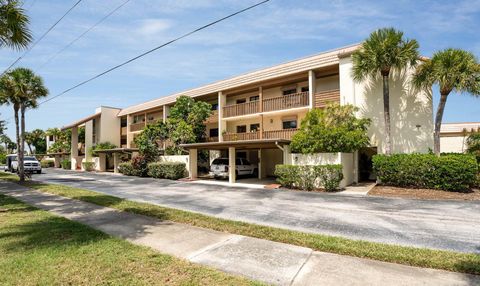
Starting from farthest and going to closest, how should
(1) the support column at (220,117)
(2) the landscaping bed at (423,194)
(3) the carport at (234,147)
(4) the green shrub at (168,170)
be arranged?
1. (1) the support column at (220,117)
2. (4) the green shrub at (168,170)
3. (3) the carport at (234,147)
4. (2) the landscaping bed at (423,194)

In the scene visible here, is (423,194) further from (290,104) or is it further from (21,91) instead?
(21,91)

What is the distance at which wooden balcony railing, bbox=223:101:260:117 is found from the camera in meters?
23.1

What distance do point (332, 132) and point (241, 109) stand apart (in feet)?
33.1

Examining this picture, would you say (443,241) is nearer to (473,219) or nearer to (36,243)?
(473,219)

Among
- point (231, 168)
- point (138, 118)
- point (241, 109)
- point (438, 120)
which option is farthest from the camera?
point (138, 118)

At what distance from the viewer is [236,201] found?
11805 mm

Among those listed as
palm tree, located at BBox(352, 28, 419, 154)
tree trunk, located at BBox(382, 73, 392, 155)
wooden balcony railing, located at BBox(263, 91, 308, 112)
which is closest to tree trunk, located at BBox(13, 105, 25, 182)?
wooden balcony railing, located at BBox(263, 91, 308, 112)

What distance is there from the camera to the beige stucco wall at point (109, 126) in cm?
3616

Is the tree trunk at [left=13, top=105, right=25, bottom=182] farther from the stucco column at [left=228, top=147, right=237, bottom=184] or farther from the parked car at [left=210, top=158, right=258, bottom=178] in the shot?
the stucco column at [left=228, top=147, right=237, bottom=184]

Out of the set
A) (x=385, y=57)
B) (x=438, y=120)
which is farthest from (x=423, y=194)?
(x=385, y=57)

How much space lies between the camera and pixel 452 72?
543 inches

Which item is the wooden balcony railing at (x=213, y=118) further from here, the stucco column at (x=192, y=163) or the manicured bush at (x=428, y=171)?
the manicured bush at (x=428, y=171)

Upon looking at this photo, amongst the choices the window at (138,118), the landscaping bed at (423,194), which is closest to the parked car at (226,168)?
the landscaping bed at (423,194)

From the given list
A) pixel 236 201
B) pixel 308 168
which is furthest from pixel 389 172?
pixel 236 201
